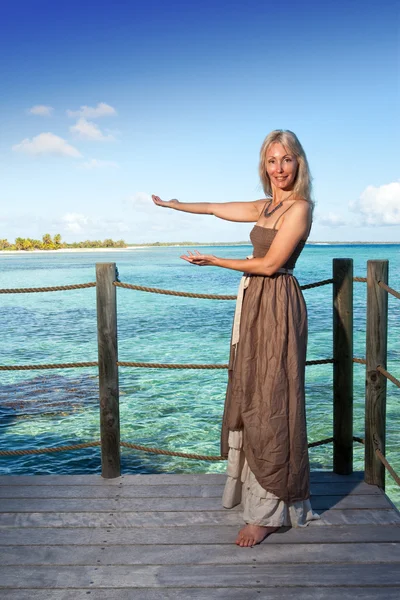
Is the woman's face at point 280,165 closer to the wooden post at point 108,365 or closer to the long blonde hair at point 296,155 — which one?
the long blonde hair at point 296,155

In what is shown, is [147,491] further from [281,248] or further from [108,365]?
[281,248]

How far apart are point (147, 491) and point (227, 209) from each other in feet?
4.35

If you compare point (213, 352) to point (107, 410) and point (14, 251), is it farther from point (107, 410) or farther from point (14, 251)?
point (14, 251)

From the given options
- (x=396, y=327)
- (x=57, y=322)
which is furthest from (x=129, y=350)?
(x=396, y=327)

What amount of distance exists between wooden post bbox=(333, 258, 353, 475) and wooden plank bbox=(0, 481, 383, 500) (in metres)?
0.18

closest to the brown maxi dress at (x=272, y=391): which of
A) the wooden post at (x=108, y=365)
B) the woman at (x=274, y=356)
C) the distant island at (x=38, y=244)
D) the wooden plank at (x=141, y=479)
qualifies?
the woman at (x=274, y=356)

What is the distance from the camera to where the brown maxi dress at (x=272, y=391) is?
2.26 metres

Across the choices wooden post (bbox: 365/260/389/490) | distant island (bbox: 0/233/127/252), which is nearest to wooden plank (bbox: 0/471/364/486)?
wooden post (bbox: 365/260/389/490)

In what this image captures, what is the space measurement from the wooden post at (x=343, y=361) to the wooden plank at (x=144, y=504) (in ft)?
1.01

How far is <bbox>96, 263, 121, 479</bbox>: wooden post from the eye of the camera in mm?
2836

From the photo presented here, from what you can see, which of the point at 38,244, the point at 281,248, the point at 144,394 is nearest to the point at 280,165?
the point at 281,248

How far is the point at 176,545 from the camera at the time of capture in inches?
86.0

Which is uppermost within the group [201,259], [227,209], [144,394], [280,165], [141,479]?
[280,165]

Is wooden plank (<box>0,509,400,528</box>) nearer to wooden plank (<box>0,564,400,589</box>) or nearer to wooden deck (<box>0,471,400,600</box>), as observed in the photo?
wooden deck (<box>0,471,400,600</box>)
